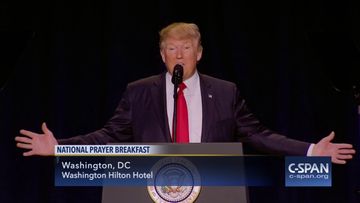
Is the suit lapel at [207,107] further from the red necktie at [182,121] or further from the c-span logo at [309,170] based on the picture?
the c-span logo at [309,170]

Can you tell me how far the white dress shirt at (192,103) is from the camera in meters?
2.96

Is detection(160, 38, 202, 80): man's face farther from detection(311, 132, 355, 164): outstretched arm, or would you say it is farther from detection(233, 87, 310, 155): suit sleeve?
detection(311, 132, 355, 164): outstretched arm

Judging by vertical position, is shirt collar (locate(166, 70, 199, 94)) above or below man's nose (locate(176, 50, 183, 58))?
below

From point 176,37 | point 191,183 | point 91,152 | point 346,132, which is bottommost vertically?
point 191,183

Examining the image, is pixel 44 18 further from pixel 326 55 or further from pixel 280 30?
pixel 326 55

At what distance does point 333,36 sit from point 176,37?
926mm

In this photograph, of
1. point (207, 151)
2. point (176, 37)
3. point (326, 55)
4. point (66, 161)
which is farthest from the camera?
point (326, 55)

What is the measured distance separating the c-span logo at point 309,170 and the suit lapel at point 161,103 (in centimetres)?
56

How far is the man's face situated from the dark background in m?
0.92

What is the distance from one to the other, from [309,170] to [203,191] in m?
0.76

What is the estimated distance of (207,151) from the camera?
85.4 inches

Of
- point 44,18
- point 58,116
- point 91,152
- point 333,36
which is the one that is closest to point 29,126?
point 58,116

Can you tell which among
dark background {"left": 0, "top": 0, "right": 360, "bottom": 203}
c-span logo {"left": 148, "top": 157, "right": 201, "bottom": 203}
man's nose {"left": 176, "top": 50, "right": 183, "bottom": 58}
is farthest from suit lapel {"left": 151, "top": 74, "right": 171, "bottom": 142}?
dark background {"left": 0, "top": 0, "right": 360, "bottom": 203}

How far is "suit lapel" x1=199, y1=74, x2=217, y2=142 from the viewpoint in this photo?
293 centimetres
